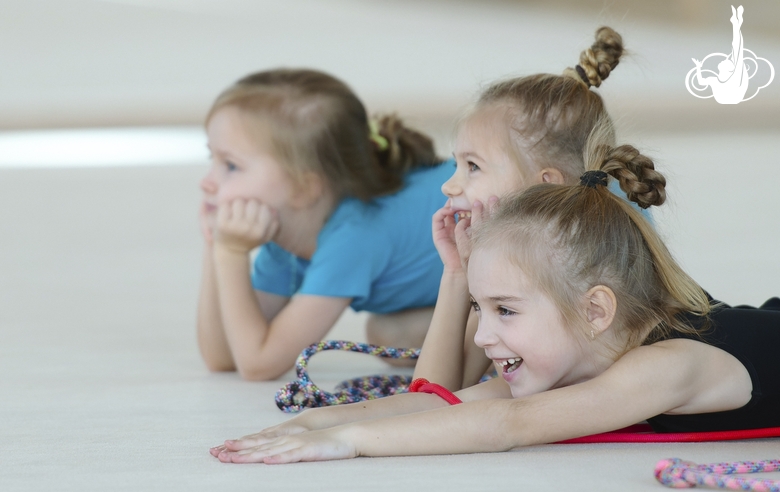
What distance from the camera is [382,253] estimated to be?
6.48 ft

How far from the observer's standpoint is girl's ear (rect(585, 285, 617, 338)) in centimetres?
121

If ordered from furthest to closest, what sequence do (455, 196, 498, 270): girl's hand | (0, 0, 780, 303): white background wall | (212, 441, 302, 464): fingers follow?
(0, 0, 780, 303): white background wall < (455, 196, 498, 270): girl's hand < (212, 441, 302, 464): fingers

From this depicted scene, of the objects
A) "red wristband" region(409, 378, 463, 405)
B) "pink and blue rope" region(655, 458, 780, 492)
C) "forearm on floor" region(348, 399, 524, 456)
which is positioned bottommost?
"red wristband" region(409, 378, 463, 405)

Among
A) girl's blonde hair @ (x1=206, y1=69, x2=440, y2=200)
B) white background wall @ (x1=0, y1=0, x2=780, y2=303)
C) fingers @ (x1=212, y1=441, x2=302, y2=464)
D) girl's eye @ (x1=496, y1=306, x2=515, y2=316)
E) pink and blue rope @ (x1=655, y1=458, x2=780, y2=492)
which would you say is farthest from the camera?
white background wall @ (x1=0, y1=0, x2=780, y2=303)

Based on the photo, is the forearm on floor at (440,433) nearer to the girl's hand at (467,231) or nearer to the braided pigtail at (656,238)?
the braided pigtail at (656,238)

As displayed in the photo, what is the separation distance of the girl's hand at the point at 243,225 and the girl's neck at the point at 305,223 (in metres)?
0.06

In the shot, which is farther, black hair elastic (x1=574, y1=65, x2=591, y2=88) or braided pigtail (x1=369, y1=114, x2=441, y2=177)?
braided pigtail (x1=369, y1=114, x2=441, y2=177)

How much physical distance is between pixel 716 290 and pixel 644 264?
149cm

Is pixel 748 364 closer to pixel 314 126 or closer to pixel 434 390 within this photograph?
pixel 434 390

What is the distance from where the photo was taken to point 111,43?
23.2 ft

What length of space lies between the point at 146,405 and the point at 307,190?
63 cm

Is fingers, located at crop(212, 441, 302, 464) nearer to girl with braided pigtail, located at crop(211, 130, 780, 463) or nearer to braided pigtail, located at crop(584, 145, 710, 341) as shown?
girl with braided pigtail, located at crop(211, 130, 780, 463)

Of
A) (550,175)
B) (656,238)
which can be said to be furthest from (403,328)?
(656,238)

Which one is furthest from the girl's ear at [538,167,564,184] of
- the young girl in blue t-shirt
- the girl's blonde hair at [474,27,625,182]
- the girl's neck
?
the girl's neck
